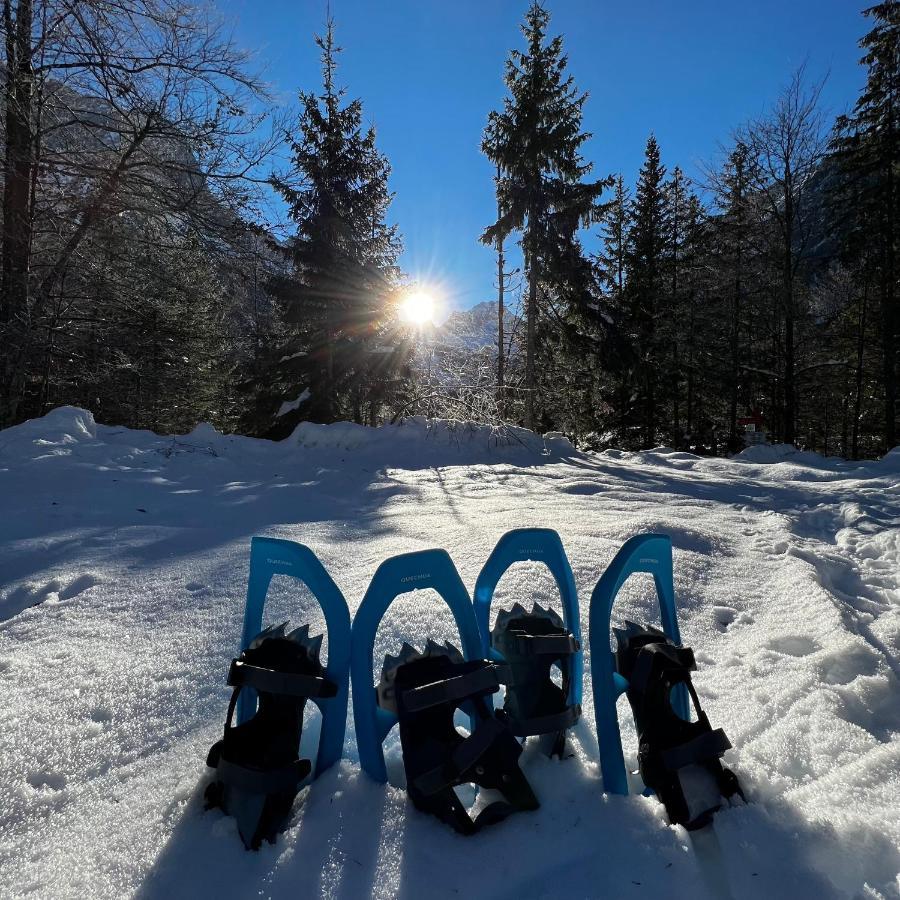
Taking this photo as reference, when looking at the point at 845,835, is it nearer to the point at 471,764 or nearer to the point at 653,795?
the point at 653,795

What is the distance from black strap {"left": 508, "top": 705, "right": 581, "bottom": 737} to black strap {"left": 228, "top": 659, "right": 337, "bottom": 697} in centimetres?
47

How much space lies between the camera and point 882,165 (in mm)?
13703

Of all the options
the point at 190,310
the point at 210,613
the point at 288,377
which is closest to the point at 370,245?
the point at 288,377

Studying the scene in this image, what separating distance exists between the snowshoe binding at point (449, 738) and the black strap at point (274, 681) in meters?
0.16

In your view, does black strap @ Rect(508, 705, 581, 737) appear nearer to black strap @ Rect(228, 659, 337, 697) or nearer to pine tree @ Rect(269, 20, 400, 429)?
black strap @ Rect(228, 659, 337, 697)

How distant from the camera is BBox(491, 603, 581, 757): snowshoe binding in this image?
1245 millimetres

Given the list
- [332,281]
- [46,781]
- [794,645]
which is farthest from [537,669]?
[332,281]

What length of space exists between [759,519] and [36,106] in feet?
27.6

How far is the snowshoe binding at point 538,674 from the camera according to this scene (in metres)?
1.25

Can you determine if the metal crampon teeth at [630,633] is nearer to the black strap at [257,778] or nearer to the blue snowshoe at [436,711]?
the blue snowshoe at [436,711]

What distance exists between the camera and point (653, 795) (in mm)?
1156

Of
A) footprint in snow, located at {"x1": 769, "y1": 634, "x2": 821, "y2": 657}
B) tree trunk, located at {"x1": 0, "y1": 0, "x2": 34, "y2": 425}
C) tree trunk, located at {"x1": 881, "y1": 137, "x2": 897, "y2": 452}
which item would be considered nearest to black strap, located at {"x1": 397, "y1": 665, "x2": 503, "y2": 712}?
footprint in snow, located at {"x1": 769, "y1": 634, "x2": 821, "y2": 657}

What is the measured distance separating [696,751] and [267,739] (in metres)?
0.95

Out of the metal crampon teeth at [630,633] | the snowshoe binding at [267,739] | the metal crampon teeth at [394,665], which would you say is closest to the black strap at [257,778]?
the snowshoe binding at [267,739]
